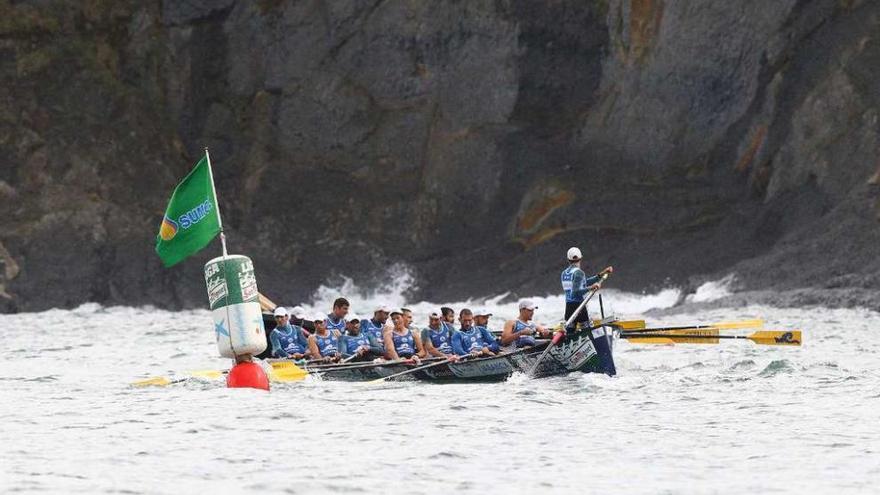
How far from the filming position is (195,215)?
69.3 ft

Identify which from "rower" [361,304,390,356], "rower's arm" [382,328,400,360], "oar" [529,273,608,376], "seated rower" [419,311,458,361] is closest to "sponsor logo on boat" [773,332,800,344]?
"oar" [529,273,608,376]

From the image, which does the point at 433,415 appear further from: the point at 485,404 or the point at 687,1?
the point at 687,1

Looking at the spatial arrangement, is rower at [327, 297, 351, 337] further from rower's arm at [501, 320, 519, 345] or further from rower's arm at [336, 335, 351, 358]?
rower's arm at [501, 320, 519, 345]

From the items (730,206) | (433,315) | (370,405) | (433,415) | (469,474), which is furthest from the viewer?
(730,206)

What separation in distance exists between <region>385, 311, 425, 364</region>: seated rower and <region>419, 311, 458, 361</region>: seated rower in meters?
0.12

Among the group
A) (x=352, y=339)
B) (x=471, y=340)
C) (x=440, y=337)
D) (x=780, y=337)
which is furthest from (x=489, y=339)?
(x=780, y=337)

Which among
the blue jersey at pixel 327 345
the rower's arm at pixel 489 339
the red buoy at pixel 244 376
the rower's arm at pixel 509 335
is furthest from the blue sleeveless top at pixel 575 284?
the red buoy at pixel 244 376

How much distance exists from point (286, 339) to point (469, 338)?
340 centimetres

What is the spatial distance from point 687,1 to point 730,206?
659 centimetres

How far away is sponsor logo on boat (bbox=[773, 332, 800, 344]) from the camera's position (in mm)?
22156

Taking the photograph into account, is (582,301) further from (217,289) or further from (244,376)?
(217,289)

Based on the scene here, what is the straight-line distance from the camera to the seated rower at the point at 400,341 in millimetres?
24906

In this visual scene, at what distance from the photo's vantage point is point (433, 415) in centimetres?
1866

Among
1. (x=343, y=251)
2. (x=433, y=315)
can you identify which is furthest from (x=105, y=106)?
(x=433, y=315)
